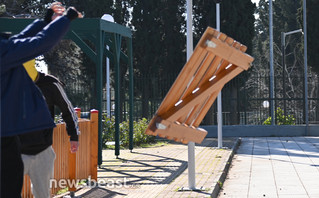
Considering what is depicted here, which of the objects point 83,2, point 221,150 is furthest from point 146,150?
point 83,2

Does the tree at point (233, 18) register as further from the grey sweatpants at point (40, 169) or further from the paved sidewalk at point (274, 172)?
the grey sweatpants at point (40, 169)

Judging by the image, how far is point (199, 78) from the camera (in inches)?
185

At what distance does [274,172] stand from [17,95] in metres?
8.89

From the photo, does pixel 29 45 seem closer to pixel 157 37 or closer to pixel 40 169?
pixel 40 169

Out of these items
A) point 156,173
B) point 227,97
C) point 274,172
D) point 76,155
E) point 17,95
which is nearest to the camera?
point 17,95

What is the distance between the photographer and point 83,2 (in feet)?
94.8

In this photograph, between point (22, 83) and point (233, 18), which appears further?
point (233, 18)

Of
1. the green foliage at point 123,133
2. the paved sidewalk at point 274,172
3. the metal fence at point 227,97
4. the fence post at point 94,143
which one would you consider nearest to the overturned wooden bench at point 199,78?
the fence post at point 94,143

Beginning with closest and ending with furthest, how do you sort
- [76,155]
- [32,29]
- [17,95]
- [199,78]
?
[17,95], [32,29], [199,78], [76,155]

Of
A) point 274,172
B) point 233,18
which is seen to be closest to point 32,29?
point 274,172

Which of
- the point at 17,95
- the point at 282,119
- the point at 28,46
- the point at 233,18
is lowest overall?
the point at 282,119

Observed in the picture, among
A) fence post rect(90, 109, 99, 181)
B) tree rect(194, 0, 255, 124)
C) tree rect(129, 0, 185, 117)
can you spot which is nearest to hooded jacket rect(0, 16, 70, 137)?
fence post rect(90, 109, 99, 181)

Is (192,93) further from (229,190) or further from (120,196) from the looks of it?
(229,190)

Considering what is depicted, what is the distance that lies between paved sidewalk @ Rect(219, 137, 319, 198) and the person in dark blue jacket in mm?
5803
